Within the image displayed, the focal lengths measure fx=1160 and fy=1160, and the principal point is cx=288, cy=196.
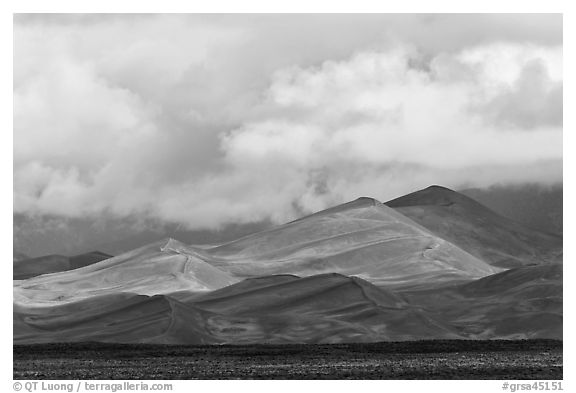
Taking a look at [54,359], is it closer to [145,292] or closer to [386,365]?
[386,365]

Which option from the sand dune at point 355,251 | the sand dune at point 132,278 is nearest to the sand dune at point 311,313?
the sand dune at point 132,278

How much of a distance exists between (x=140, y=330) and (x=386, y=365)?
15.3m

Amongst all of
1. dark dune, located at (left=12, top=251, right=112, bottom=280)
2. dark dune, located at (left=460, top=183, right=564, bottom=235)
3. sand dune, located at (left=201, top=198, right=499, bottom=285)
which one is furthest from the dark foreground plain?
sand dune, located at (left=201, top=198, right=499, bottom=285)

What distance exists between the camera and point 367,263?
59.4 meters

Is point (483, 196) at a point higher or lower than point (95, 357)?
higher

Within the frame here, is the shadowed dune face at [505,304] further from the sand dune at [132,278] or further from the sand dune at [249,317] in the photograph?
the sand dune at [132,278]

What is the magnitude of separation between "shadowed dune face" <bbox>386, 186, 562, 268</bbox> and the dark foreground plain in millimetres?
12745

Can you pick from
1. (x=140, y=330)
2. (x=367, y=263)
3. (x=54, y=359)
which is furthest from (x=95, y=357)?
(x=367, y=263)

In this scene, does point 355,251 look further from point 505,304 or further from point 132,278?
point 132,278

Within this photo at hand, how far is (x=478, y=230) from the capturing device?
205 feet

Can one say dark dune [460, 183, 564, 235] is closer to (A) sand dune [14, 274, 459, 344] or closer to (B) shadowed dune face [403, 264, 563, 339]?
(B) shadowed dune face [403, 264, 563, 339]

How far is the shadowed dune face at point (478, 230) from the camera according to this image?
60.1 metres

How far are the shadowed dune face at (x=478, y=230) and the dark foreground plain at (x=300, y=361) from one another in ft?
41.8

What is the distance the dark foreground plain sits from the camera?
36.1 metres
